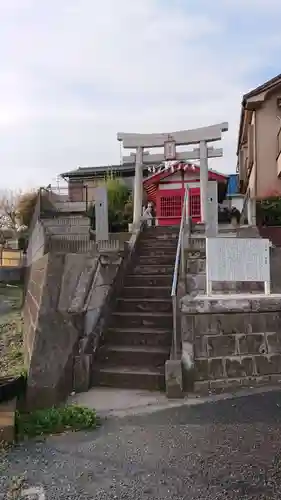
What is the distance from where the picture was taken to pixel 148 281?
30.6 feet

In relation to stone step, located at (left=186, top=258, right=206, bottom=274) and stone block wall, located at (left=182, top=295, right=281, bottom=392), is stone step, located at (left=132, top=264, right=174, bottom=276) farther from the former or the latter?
stone block wall, located at (left=182, top=295, right=281, bottom=392)

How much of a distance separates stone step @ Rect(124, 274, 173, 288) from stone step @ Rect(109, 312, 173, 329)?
1280mm

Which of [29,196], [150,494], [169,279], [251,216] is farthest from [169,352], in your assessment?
[29,196]

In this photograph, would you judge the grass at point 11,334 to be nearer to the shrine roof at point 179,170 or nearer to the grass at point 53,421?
the grass at point 53,421

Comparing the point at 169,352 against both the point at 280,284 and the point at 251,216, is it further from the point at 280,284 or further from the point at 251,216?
the point at 251,216

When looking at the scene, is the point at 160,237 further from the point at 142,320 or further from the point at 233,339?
the point at 233,339

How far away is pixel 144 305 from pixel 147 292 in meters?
0.56

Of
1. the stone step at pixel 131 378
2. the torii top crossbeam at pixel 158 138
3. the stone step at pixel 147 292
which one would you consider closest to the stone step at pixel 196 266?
the stone step at pixel 147 292

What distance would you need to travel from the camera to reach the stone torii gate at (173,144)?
602 inches

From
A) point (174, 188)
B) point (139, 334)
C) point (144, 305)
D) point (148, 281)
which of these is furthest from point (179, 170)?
point (139, 334)

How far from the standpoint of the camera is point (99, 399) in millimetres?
6070

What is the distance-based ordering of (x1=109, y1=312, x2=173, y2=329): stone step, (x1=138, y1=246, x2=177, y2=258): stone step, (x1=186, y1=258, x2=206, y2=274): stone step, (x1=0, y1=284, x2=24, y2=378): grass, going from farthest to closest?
Answer: (x1=138, y1=246, x2=177, y2=258): stone step < (x1=186, y1=258, x2=206, y2=274): stone step < (x1=109, y1=312, x2=173, y2=329): stone step < (x1=0, y1=284, x2=24, y2=378): grass

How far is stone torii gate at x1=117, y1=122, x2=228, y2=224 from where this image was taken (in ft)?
50.2

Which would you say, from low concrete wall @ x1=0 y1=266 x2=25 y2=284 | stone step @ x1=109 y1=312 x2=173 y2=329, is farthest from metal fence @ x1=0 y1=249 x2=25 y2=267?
stone step @ x1=109 y1=312 x2=173 y2=329
